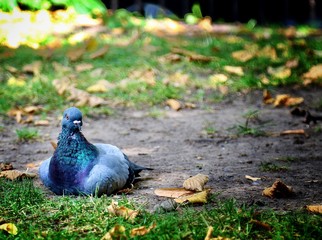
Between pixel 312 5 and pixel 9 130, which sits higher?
pixel 312 5

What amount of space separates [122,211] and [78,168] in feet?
1.50

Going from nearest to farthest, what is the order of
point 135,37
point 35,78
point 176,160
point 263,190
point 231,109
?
point 263,190 < point 176,160 < point 231,109 < point 35,78 < point 135,37

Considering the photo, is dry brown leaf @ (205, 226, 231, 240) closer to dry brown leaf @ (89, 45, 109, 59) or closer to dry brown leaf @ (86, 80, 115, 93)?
dry brown leaf @ (86, 80, 115, 93)

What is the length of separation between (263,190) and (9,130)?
2.35m

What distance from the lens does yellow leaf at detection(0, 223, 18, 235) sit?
2480mm

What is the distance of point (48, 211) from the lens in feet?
9.09

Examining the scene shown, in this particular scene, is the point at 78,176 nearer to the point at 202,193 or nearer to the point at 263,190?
the point at 202,193

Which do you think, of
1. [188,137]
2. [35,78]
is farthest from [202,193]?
[35,78]

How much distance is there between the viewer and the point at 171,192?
9.83 feet

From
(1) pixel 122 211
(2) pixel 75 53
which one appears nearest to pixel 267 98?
(2) pixel 75 53

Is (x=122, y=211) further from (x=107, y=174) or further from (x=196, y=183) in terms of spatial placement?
(x=196, y=183)

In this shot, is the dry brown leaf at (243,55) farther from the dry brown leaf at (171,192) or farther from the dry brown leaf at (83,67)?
the dry brown leaf at (171,192)

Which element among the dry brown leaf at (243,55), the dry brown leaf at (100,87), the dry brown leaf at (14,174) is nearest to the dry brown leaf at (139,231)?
the dry brown leaf at (14,174)

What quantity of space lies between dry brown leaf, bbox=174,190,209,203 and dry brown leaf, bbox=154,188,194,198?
0.09 meters
